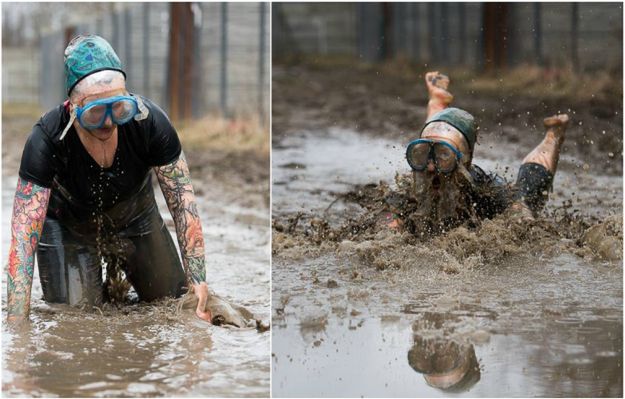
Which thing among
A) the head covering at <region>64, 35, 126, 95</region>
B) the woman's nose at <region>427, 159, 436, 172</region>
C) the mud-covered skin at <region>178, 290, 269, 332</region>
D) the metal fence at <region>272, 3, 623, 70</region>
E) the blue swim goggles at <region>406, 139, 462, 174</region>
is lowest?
the mud-covered skin at <region>178, 290, 269, 332</region>

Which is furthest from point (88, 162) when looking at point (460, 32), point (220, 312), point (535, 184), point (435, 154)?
point (460, 32)

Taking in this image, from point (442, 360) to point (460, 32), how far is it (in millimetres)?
12616

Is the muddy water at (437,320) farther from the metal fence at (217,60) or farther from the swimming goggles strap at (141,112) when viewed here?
the metal fence at (217,60)

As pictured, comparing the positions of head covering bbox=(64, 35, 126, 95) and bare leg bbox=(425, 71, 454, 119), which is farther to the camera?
bare leg bbox=(425, 71, 454, 119)

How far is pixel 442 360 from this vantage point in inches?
172

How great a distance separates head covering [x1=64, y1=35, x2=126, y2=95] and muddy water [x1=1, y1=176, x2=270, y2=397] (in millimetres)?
1147

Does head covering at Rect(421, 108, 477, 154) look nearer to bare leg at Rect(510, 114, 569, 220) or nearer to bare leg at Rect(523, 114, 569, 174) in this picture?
bare leg at Rect(510, 114, 569, 220)

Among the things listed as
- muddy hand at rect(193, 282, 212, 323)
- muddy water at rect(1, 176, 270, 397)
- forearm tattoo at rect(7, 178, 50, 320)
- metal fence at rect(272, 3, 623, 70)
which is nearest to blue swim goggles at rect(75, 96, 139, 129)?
forearm tattoo at rect(7, 178, 50, 320)

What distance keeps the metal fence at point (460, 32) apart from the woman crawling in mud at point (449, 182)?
7.26 meters

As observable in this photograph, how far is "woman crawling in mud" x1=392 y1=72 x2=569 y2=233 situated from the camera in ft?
19.2

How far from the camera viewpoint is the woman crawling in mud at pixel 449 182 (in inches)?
231

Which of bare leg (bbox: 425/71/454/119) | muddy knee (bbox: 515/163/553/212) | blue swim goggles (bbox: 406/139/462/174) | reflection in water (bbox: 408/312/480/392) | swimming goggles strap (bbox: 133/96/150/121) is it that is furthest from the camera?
muddy knee (bbox: 515/163/553/212)

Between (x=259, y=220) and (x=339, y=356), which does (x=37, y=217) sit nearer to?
(x=339, y=356)

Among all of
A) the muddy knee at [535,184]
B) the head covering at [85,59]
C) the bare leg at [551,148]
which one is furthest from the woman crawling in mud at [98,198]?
the bare leg at [551,148]
